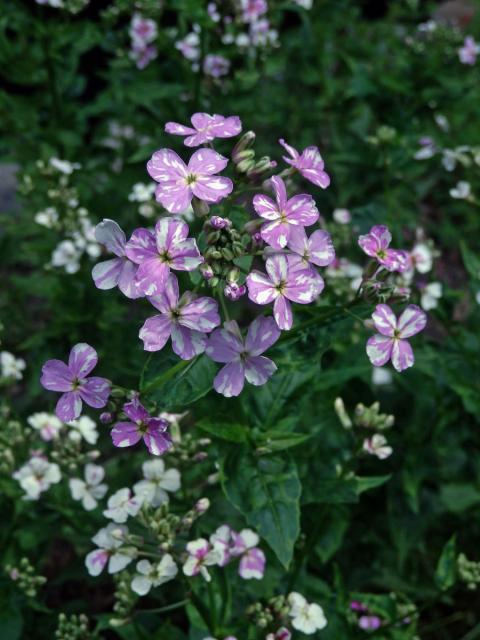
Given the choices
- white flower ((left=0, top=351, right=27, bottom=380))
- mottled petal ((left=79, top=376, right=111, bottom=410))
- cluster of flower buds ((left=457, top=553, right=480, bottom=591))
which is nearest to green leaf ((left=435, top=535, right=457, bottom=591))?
cluster of flower buds ((left=457, top=553, right=480, bottom=591))

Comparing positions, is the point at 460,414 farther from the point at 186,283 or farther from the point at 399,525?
the point at 186,283

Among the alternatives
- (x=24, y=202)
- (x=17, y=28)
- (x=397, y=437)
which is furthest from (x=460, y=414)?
(x=17, y=28)

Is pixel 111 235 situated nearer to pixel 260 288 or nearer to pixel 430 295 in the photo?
pixel 260 288

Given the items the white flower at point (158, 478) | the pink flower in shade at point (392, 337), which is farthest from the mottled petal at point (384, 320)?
the white flower at point (158, 478)

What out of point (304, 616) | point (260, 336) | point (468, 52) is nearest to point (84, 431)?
point (304, 616)

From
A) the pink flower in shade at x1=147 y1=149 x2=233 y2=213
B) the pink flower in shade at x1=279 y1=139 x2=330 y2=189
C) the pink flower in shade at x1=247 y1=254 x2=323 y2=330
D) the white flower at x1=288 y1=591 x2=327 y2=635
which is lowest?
the white flower at x1=288 y1=591 x2=327 y2=635

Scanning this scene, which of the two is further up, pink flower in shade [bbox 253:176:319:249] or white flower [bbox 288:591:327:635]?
pink flower in shade [bbox 253:176:319:249]

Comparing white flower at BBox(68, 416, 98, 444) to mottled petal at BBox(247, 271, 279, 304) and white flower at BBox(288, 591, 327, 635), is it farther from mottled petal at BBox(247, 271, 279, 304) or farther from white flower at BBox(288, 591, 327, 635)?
mottled petal at BBox(247, 271, 279, 304)
